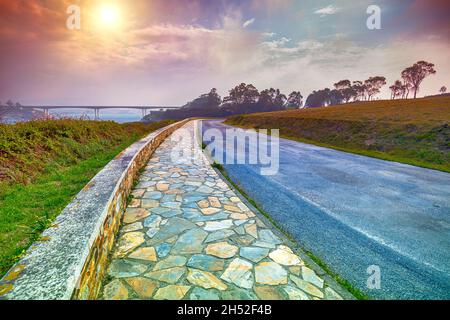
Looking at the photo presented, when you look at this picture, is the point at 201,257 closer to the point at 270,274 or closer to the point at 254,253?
the point at 254,253

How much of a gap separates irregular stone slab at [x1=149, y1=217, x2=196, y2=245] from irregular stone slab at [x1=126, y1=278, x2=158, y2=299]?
2.40 feet

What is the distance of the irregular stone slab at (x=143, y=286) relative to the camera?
7.25ft

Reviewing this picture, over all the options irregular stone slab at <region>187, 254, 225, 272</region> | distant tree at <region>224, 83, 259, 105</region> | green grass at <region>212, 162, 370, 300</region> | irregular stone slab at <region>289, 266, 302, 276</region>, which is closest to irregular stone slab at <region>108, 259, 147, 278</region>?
irregular stone slab at <region>187, 254, 225, 272</region>

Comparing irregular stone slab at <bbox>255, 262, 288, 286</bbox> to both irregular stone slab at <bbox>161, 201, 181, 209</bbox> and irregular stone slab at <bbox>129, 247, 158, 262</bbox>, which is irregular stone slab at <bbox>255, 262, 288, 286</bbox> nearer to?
irregular stone slab at <bbox>129, 247, 158, 262</bbox>

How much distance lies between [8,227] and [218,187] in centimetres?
369

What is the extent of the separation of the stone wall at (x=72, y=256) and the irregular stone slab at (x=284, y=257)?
6.59ft

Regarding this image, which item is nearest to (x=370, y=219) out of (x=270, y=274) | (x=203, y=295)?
(x=270, y=274)

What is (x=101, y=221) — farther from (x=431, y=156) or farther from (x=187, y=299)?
(x=431, y=156)

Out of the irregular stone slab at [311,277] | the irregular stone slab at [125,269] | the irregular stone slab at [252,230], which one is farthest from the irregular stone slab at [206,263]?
the irregular stone slab at [311,277]

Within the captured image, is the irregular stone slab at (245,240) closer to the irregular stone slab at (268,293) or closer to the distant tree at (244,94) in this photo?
the irregular stone slab at (268,293)

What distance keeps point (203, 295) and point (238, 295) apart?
1.15ft

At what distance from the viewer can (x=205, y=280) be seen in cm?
242
